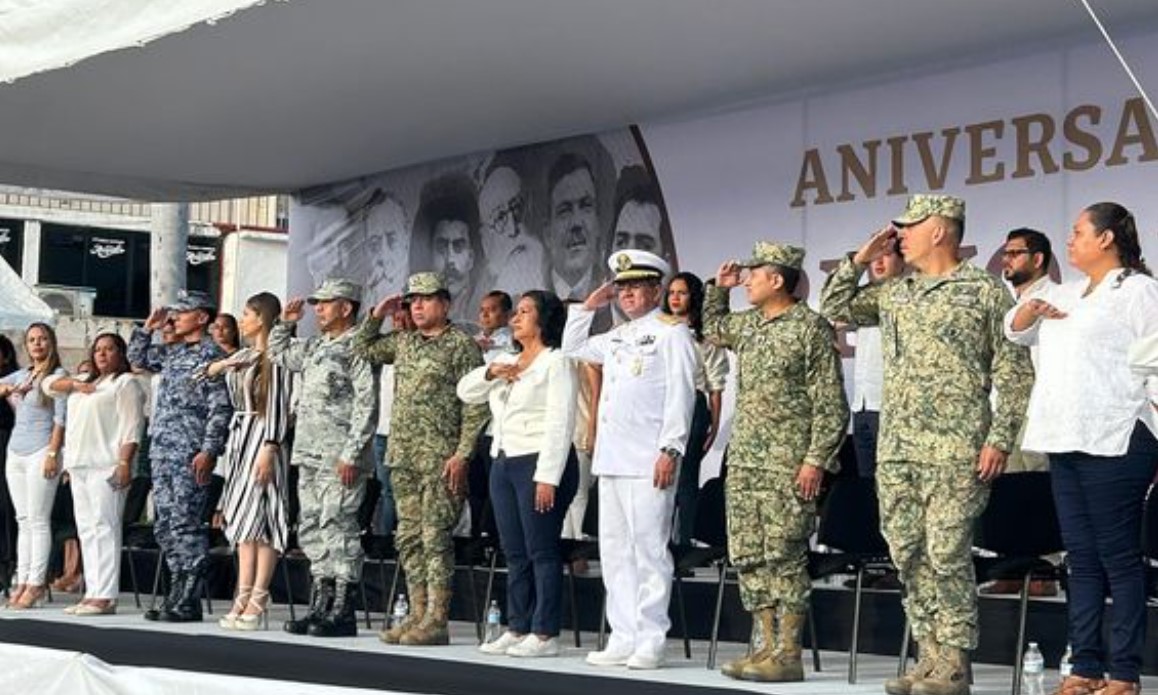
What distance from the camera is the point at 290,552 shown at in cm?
1098

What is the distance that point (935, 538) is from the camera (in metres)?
6.38

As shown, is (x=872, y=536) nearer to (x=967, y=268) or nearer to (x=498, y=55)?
(x=967, y=268)

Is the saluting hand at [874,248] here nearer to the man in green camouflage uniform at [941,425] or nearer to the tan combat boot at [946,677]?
the man in green camouflage uniform at [941,425]

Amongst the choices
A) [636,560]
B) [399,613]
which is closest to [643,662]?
[636,560]

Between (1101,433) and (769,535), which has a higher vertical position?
(1101,433)

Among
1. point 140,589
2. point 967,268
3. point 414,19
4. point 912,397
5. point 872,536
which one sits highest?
point 414,19

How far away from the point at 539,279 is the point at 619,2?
148 inches

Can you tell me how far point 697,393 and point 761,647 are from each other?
7.61 ft

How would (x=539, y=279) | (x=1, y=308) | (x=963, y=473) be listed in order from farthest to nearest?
1. (x=1, y=308)
2. (x=539, y=279)
3. (x=963, y=473)

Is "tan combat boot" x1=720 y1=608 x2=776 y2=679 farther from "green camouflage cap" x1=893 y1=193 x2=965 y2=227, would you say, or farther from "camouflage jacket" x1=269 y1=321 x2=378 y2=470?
"camouflage jacket" x1=269 y1=321 x2=378 y2=470

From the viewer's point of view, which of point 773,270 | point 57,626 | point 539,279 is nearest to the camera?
point 773,270

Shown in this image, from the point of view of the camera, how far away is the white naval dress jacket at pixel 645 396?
7547 mm

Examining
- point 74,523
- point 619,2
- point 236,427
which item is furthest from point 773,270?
point 74,523

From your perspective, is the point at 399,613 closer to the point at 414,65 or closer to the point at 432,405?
the point at 432,405
